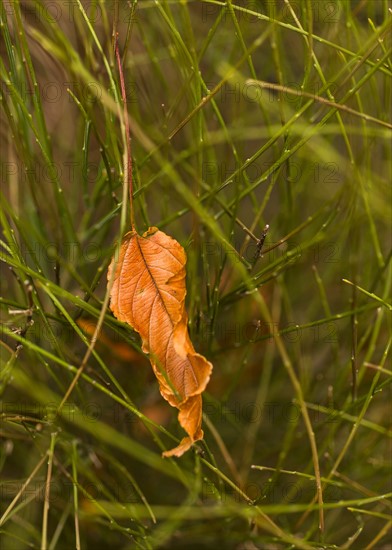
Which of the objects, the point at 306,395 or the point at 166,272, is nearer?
the point at 166,272

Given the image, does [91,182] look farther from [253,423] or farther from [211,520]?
[211,520]

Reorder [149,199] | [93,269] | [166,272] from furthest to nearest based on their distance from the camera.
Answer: [149,199], [93,269], [166,272]

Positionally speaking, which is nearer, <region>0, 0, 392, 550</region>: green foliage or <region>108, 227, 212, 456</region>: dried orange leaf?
<region>108, 227, 212, 456</region>: dried orange leaf

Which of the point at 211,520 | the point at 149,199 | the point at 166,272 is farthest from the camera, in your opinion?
the point at 149,199

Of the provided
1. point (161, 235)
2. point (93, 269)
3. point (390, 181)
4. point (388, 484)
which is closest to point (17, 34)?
point (161, 235)

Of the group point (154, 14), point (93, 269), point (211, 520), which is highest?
point (154, 14)
